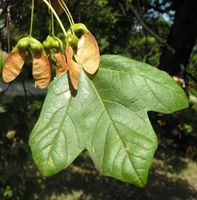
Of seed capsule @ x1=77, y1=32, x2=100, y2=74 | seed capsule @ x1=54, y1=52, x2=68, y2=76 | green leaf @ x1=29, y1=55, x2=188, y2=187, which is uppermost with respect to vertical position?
seed capsule @ x1=77, y1=32, x2=100, y2=74

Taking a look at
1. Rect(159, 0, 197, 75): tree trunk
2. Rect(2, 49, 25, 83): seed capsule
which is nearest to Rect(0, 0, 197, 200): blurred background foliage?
Rect(159, 0, 197, 75): tree trunk

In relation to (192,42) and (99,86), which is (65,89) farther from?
(192,42)

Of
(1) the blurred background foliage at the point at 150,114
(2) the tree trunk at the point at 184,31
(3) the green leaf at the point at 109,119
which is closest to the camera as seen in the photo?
(3) the green leaf at the point at 109,119

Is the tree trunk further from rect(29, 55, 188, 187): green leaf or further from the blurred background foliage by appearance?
rect(29, 55, 188, 187): green leaf

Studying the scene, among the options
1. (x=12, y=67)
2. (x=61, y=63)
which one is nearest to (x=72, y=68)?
(x=61, y=63)

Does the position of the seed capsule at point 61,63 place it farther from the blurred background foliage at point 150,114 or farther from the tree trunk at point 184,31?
the tree trunk at point 184,31

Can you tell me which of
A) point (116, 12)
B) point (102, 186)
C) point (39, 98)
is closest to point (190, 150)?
point (102, 186)

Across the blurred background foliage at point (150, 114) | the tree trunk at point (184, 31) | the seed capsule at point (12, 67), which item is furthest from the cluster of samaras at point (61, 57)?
the tree trunk at point (184, 31)
